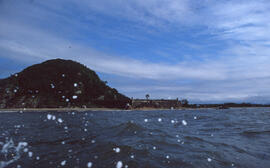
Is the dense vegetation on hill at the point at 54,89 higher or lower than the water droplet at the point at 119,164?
higher

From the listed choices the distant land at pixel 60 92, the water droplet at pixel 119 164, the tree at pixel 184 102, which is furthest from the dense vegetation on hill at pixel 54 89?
the water droplet at pixel 119 164

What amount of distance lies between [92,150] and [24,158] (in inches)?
94.0

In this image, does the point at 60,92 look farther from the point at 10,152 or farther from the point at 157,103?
the point at 10,152

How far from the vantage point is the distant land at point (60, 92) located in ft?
379

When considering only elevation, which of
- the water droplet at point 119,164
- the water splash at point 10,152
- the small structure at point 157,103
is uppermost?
the small structure at point 157,103

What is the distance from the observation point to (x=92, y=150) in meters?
7.82

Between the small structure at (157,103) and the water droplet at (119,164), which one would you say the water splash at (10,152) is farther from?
the small structure at (157,103)

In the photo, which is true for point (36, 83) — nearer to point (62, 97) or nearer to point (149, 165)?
point (62, 97)

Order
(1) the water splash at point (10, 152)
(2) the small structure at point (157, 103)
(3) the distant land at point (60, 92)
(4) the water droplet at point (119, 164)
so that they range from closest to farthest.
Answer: (4) the water droplet at point (119, 164), (1) the water splash at point (10, 152), (3) the distant land at point (60, 92), (2) the small structure at point (157, 103)

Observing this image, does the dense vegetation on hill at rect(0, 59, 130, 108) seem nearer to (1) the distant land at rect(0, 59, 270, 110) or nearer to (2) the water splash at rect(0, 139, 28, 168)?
(1) the distant land at rect(0, 59, 270, 110)

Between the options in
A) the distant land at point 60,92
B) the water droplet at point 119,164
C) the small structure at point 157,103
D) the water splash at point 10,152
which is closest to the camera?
the water droplet at point 119,164

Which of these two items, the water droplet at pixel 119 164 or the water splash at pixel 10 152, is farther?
the water splash at pixel 10 152

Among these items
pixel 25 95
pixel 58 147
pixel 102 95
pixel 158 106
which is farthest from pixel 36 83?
pixel 58 147

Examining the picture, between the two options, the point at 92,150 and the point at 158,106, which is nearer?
the point at 92,150
